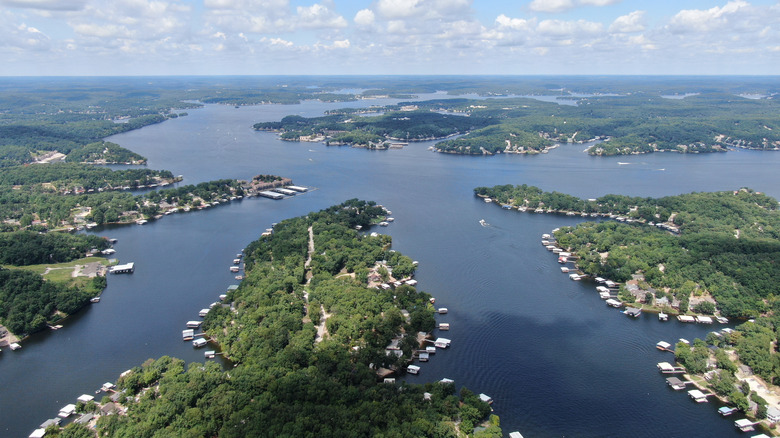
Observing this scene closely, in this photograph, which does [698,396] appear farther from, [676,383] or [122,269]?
[122,269]

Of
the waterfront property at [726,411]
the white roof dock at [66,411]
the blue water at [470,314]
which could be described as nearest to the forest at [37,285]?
the blue water at [470,314]

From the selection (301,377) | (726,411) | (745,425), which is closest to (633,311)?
(726,411)

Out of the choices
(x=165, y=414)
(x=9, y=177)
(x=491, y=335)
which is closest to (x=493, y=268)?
(x=491, y=335)

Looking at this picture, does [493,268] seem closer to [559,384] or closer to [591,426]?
[559,384]

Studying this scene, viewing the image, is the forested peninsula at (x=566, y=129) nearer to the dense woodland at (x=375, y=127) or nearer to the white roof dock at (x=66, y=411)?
the dense woodland at (x=375, y=127)

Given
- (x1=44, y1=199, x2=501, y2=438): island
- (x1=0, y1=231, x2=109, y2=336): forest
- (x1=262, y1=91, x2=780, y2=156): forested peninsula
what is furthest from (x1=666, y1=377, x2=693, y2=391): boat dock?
(x1=262, y1=91, x2=780, y2=156): forested peninsula
